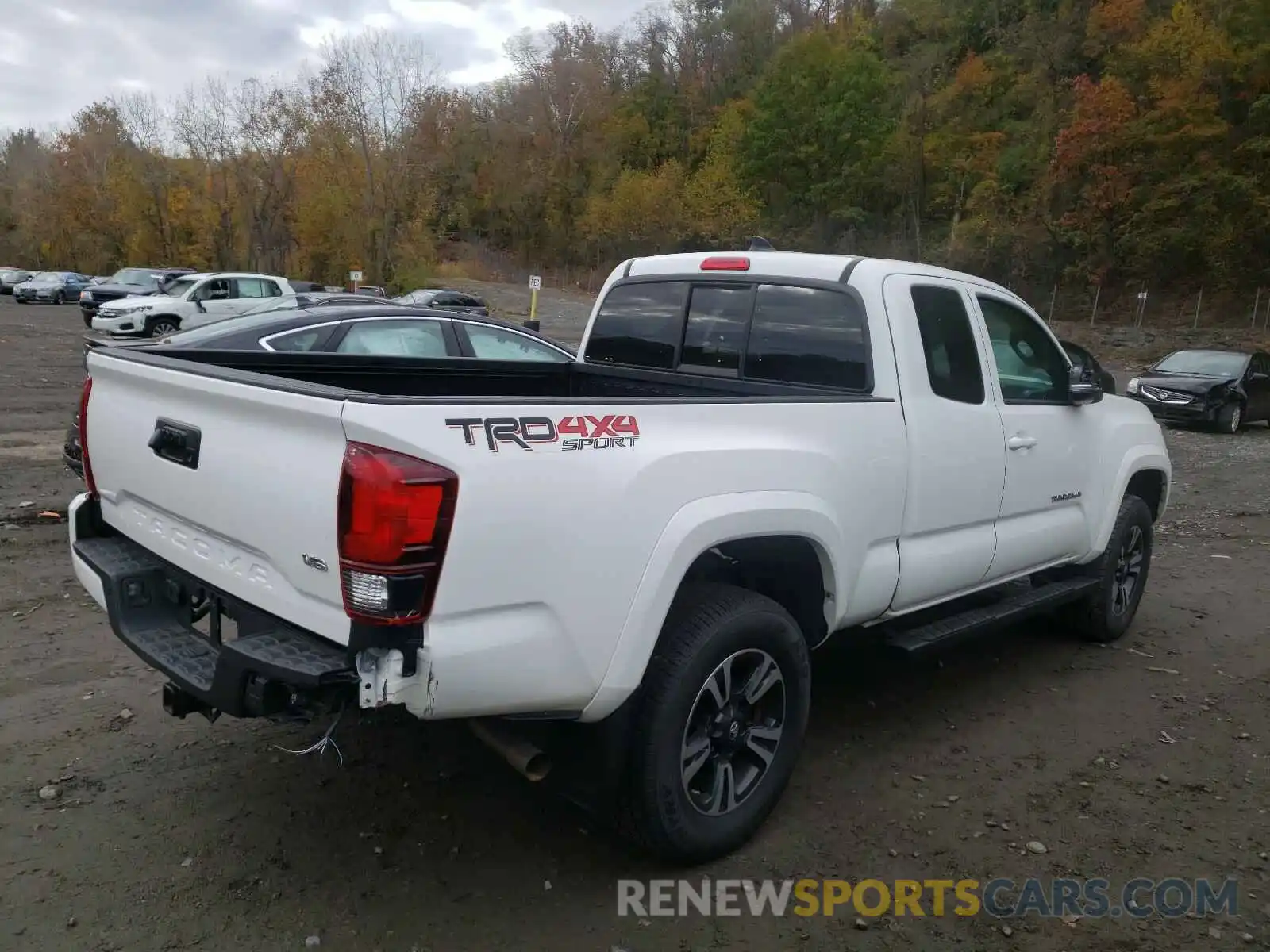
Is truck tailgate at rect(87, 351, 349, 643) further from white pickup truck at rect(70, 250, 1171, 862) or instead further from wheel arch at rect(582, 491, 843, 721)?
wheel arch at rect(582, 491, 843, 721)

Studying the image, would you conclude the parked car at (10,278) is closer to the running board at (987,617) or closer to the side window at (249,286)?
the side window at (249,286)

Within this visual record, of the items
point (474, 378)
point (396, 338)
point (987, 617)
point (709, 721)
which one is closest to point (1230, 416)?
point (396, 338)

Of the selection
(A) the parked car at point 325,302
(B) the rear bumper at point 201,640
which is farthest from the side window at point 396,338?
(B) the rear bumper at point 201,640

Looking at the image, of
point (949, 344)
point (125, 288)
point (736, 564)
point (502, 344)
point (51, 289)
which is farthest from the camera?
point (51, 289)

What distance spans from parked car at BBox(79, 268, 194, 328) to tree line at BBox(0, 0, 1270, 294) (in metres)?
16.2

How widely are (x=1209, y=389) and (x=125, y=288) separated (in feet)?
104

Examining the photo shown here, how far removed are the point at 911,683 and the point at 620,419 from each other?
2.96 meters

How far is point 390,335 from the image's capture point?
345 inches

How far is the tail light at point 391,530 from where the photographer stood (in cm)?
243

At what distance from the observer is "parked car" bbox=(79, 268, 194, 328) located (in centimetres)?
3125

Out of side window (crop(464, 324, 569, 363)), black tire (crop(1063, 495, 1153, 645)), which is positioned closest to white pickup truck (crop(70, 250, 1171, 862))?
black tire (crop(1063, 495, 1153, 645))

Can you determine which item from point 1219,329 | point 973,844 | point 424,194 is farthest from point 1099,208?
point 973,844

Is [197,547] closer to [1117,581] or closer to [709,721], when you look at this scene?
[709,721]

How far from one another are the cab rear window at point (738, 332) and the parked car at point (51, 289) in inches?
1772
